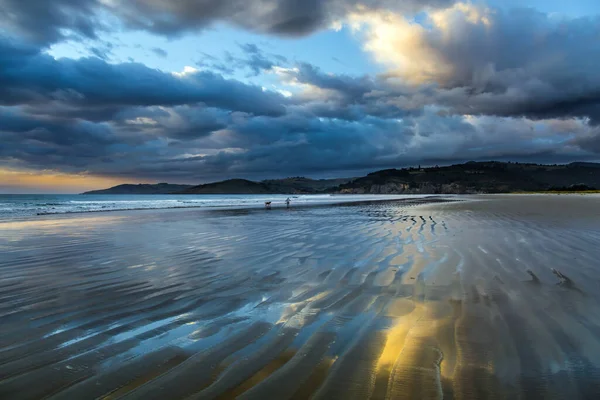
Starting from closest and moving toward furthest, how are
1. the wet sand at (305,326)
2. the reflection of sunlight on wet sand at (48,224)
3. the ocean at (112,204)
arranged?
1. the wet sand at (305,326)
2. the reflection of sunlight on wet sand at (48,224)
3. the ocean at (112,204)

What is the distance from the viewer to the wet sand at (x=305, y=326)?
280cm

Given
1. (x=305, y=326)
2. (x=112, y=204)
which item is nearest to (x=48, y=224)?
(x=305, y=326)

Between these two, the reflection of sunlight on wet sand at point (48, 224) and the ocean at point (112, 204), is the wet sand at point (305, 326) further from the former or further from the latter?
the ocean at point (112, 204)

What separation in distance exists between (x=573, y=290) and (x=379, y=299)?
3004 millimetres

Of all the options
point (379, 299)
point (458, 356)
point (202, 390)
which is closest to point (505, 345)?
point (458, 356)

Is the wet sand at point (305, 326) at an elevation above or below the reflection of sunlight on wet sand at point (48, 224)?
below

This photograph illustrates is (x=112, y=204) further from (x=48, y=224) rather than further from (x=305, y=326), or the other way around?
(x=305, y=326)

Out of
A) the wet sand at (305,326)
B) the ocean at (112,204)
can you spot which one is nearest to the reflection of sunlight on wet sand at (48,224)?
the ocean at (112,204)

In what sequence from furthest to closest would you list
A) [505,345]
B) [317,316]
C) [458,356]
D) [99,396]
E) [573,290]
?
[573,290] < [317,316] < [505,345] < [458,356] < [99,396]

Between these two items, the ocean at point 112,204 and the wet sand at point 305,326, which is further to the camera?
the ocean at point 112,204

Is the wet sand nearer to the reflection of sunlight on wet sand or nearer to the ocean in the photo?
the reflection of sunlight on wet sand

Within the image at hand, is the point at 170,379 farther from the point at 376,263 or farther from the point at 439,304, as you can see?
the point at 376,263

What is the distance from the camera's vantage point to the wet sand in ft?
9.19

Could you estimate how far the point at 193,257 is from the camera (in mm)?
8625
